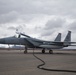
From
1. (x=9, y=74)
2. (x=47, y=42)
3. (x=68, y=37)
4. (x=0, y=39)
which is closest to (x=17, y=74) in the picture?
(x=9, y=74)

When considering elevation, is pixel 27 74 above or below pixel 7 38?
below

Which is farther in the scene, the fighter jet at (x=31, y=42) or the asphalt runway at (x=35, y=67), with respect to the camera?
the fighter jet at (x=31, y=42)

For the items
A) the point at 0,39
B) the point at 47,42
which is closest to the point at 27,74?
the point at 0,39

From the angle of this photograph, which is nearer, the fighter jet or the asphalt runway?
the asphalt runway

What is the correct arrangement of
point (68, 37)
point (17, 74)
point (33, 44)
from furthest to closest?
point (68, 37), point (33, 44), point (17, 74)

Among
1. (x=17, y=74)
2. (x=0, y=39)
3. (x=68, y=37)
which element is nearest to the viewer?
(x=17, y=74)

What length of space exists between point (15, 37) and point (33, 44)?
145 inches

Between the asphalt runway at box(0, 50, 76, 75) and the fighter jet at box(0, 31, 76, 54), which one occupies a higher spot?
the fighter jet at box(0, 31, 76, 54)

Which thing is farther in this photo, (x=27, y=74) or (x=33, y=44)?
(x=33, y=44)

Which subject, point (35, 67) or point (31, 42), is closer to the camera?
point (35, 67)

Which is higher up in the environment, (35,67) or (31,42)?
(31,42)

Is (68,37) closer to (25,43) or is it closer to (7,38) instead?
(25,43)

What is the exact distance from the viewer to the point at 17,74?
22.9 feet

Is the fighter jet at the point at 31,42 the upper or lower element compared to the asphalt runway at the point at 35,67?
upper
